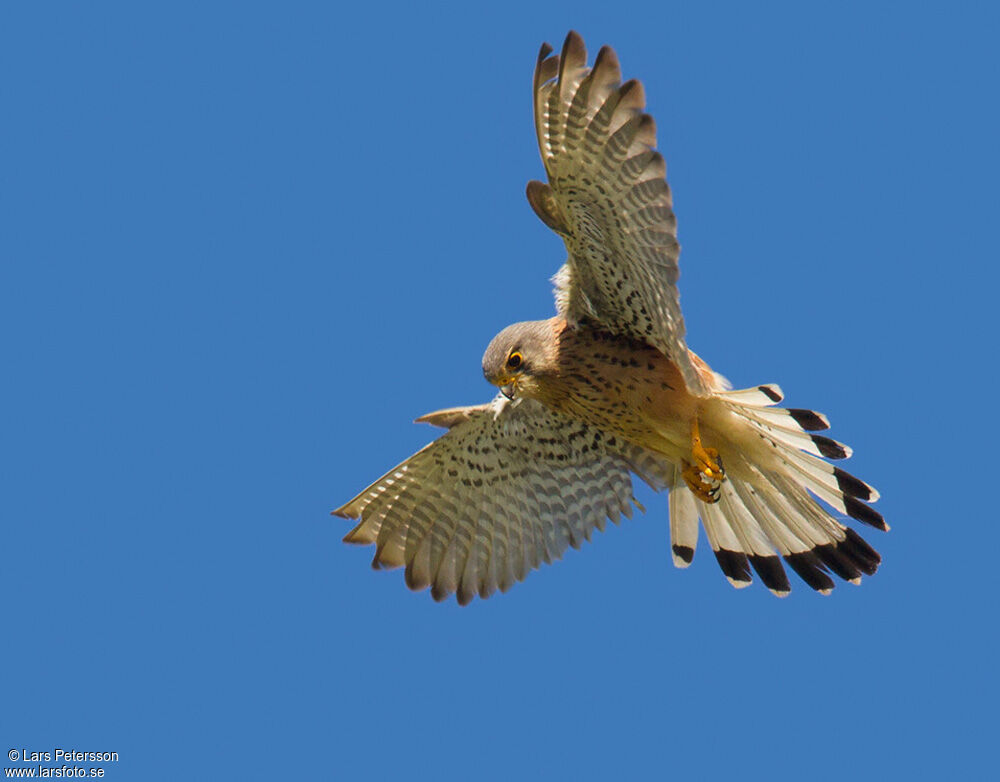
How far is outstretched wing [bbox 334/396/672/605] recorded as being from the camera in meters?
7.61

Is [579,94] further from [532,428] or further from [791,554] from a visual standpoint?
[791,554]

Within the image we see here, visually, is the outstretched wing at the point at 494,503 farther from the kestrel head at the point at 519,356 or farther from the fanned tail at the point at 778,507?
the kestrel head at the point at 519,356

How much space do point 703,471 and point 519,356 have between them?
4.20 feet

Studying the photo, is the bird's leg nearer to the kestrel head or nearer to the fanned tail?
the fanned tail

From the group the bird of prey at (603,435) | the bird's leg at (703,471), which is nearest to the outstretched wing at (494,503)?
the bird of prey at (603,435)

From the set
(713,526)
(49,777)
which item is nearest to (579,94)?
(713,526)

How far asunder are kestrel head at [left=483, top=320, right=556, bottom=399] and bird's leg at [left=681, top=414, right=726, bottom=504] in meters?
0.89

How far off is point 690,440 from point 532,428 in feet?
3.50

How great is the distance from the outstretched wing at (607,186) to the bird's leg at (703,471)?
2.34ft

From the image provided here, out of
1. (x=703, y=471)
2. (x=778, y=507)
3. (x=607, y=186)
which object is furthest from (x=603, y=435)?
(x=607, y=186)

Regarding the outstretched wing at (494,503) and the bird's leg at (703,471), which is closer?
the bird's leg at (703,471)

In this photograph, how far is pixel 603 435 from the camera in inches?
297

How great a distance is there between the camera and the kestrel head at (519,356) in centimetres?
A: 658

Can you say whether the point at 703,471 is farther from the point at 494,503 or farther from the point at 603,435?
the point at 494,503
